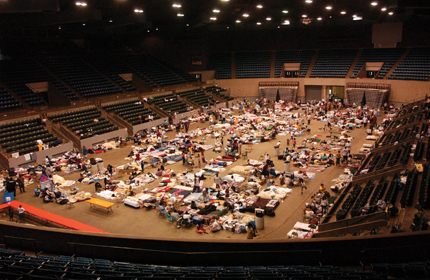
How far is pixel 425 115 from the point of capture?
1015 inches

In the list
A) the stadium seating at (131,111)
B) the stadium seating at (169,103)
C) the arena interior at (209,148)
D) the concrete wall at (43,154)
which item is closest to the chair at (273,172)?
the arena interior at (209,148)

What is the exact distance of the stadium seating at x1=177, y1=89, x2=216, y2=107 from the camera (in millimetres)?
44031

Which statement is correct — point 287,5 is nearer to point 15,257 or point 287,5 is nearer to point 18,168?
point 18,168

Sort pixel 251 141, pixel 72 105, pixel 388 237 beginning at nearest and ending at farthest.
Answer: pixel 388 237, pixel 251 141, pixel 72 105

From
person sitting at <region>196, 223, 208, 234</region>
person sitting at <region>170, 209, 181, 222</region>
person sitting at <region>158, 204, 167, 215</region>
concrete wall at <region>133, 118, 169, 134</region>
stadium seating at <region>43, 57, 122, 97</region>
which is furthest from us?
stadium seating at <region>43, 57, 122, 97</region>

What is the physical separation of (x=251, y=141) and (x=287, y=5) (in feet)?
51.4

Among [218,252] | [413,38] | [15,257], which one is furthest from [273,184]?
[413,38]

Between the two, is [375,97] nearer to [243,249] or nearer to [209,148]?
[209,148]

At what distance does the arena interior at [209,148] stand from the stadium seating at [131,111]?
15 cm

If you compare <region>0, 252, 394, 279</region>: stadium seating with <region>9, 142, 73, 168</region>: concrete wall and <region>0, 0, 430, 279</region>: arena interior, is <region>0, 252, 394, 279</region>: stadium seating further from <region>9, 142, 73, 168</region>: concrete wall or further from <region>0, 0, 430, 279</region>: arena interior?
<region>9, 142, 73, 168</region>: concrete wall

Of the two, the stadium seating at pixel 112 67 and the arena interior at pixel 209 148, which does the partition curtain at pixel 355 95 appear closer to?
the arena interior at pixel 209 148

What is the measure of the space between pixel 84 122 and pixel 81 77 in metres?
10.4

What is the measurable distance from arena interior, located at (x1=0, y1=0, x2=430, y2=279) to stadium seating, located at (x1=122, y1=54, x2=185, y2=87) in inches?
11.2

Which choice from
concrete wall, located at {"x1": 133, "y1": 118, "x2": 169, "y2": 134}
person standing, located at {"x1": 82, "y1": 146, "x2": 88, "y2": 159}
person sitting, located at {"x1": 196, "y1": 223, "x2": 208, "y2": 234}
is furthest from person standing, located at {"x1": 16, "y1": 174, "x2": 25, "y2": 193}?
concrete wall, located at {"x1": 133, "y1": 118, "x2": 169, "y2": 134}
